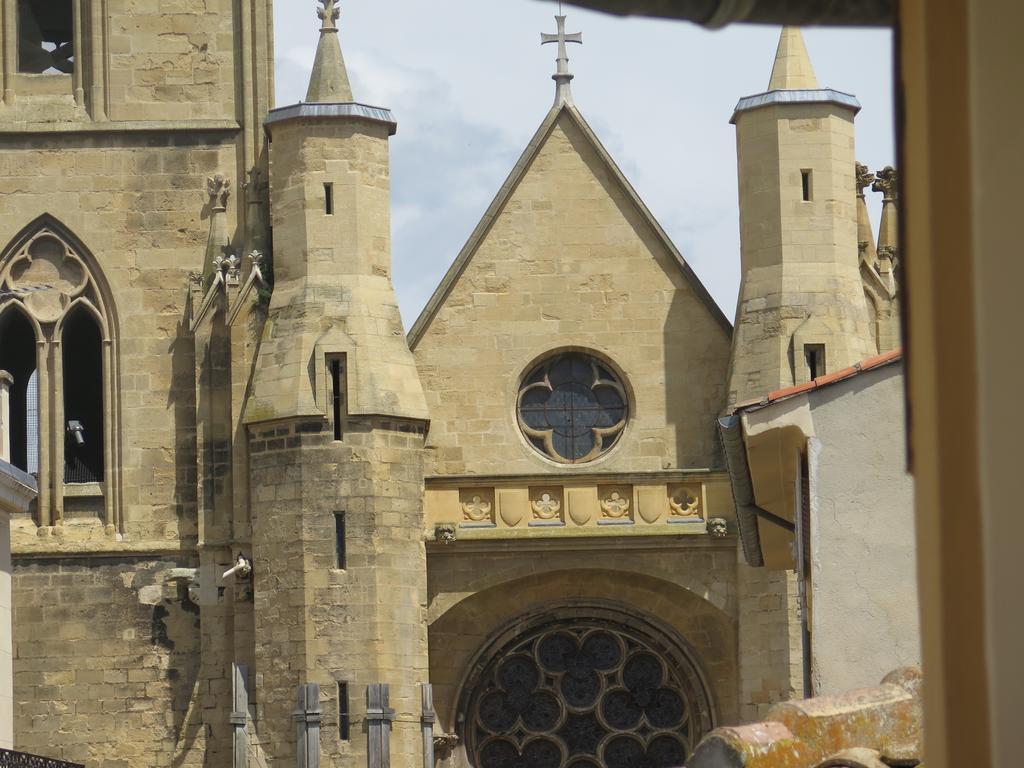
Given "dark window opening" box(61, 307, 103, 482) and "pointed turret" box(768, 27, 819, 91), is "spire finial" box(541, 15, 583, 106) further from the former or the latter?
"dark window opening" box(61, 307, 103, 482)

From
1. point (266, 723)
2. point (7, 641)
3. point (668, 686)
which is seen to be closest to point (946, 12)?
point (7, 641)

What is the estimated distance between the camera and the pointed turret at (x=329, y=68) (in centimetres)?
2556

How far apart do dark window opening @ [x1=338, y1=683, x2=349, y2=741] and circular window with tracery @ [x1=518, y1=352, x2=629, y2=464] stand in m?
3.58

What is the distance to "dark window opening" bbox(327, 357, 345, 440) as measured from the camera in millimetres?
24812

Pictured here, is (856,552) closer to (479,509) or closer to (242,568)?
(242,568)

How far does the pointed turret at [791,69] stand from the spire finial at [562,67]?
2.32m

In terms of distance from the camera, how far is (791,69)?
26.0 metres

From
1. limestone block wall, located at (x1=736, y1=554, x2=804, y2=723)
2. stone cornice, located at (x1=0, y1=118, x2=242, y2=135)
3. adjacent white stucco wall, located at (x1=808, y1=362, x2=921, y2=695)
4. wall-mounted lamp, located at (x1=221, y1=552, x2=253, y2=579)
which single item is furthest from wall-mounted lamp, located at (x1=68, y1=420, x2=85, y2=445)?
adjacent white stucco wall, located at (x1=808, y1=362, x2=921, y2=695)

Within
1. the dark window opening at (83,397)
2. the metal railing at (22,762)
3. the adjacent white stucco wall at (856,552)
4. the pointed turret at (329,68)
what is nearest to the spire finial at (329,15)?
the pointed turret at (329,68)

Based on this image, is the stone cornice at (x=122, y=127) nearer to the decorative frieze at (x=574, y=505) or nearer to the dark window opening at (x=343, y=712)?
the decorative frieze at (x=574, y=505)

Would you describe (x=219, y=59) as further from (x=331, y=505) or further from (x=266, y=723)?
(x=266, y=723)

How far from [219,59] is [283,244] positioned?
2364mm

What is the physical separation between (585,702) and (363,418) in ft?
12.2

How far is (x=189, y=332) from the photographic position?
26062 millimetres
